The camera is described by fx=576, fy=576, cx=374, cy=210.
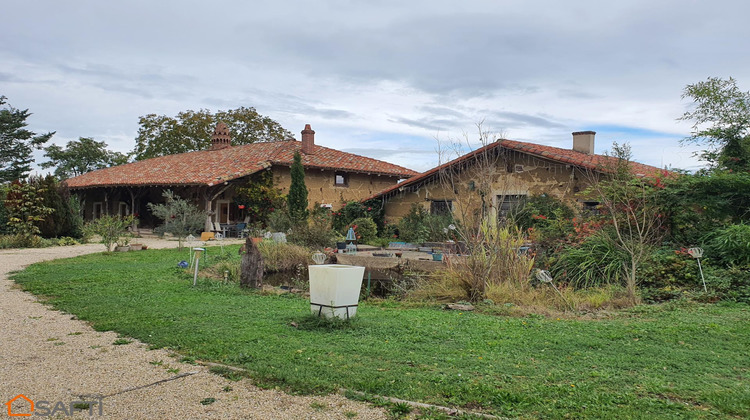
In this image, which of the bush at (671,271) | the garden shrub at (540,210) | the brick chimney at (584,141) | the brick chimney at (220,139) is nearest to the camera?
the bush at (671,271)

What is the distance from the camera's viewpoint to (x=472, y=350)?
5.96 meters

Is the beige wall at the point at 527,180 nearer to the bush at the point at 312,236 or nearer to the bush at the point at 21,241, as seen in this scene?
the bush at the point at 312,236

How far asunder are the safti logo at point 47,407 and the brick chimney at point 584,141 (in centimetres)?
2081

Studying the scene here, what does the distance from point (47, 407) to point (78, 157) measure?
55.2 m

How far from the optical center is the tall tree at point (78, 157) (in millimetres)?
52531

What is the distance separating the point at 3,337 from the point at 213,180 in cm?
1892

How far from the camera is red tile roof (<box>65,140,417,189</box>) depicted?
26672 mm

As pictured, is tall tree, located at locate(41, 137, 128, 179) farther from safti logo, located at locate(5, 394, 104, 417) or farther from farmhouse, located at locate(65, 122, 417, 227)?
safti logo, located at locate(5, 394, 104, 417)

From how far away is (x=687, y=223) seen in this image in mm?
11969

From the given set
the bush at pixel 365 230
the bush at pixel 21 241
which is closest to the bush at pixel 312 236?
the bush at pixel 365 230

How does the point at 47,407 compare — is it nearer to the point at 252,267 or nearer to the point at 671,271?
the point at 252,267

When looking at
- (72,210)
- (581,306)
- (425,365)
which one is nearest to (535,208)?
(581,306)

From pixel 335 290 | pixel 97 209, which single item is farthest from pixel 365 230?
pixel 97 209

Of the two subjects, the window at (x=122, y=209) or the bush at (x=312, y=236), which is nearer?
the bush at (x=312, y=236)
